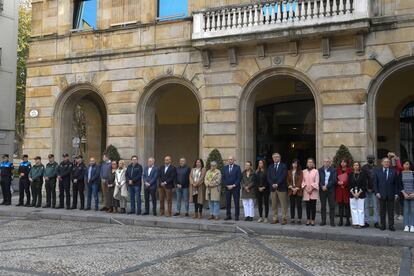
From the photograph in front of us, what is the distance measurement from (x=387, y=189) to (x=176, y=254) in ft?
18.4

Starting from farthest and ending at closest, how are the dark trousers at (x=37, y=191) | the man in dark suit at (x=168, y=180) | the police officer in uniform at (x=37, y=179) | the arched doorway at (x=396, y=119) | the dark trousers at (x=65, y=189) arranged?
the arched doorway at (x=396, y=119) → the dark trousers at (x=37, y=191) → the police officer in uniform at (x=37, y=179) → the dark trousers at (x=65, y=189) → the man in dark suit at (x=168, y=180)

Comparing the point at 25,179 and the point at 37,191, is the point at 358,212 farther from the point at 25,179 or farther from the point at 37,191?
the point at 25,179

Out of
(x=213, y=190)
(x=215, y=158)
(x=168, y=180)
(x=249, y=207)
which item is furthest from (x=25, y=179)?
(x=249, y=207)

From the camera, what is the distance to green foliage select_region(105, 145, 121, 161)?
1747 cm

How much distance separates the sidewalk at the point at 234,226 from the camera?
10578 mm

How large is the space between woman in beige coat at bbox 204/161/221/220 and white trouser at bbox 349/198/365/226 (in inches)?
139

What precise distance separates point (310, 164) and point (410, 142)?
8.08 meters

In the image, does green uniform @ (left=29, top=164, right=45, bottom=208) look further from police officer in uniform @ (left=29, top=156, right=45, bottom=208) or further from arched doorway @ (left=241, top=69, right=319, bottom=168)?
arched doorway @ (left=241, top=69, right=319, bottom=168)

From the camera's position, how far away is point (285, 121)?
66.3ft

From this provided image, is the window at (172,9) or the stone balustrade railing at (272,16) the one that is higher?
the window at (172,9)

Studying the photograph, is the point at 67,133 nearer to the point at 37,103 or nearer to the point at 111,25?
the point at 37,103

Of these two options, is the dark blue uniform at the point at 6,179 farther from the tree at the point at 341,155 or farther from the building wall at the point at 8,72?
the building wall at the point at 8,72

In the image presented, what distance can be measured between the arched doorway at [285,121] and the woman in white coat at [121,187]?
19.8ft

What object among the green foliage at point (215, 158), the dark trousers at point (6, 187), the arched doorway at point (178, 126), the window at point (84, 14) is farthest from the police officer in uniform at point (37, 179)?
the arched doorway at point (178, 126)
